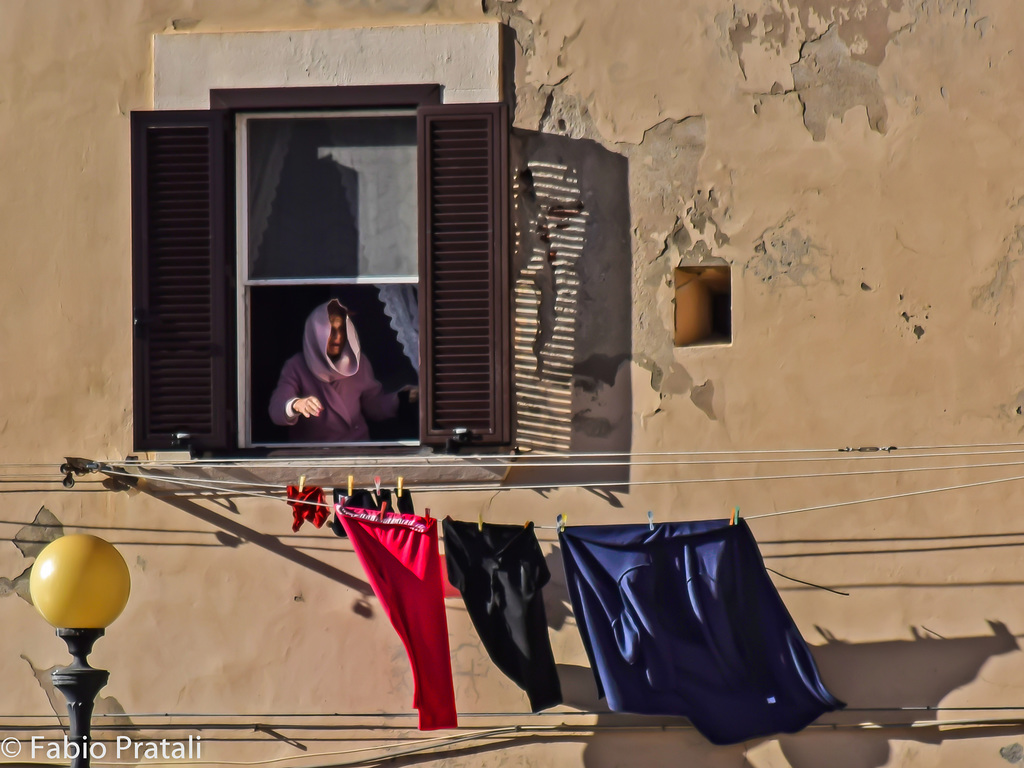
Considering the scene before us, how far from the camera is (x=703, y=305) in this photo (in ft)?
20.0

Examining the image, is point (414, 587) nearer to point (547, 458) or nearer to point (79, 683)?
point (547, 458)

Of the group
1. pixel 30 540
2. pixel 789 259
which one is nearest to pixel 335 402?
pixel 30 540

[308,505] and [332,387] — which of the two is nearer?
[308,505]

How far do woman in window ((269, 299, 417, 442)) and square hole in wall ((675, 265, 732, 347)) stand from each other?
1266 millimetres

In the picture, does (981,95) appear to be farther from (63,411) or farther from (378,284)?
(63,411)

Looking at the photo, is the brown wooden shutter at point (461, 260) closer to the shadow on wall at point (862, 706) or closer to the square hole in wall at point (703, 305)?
the square hole in wall at point (703, 305)

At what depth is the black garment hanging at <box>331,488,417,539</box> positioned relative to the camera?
17.8 ft

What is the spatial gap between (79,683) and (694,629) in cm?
236

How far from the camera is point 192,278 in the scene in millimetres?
5930

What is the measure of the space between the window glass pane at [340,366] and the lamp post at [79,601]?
1247mm

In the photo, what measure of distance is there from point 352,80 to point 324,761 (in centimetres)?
301

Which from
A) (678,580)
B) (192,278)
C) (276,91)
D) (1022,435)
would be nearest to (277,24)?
(276,91)

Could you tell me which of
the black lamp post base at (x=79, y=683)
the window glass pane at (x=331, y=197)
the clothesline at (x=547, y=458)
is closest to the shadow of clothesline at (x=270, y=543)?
the clothesline at (x=547, y=458)

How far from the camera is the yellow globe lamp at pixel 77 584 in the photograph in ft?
16.0
